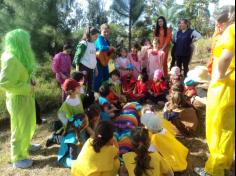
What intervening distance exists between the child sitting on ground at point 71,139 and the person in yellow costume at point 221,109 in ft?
4.46

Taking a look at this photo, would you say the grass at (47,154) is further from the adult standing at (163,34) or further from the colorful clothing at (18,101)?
the adult standing at (163,34)

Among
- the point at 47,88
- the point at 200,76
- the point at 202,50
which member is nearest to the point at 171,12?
the point at 202,50

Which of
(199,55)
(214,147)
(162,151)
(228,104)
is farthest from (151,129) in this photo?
(199,55)

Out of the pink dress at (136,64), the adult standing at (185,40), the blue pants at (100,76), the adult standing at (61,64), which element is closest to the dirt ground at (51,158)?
the adult standing at (61,64)

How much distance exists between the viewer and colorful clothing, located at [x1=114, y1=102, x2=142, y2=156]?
3.94 meters

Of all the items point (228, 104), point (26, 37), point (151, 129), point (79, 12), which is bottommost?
point (151, 129)

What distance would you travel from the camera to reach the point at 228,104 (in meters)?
2.95

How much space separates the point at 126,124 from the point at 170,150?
76 cm

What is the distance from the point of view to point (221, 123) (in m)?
3.06

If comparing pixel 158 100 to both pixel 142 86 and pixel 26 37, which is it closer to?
pixel 142 86

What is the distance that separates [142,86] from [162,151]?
2.67 meters

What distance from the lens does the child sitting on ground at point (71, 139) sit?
3799mm

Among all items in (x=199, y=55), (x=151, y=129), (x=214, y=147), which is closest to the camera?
(x=214, y=147)

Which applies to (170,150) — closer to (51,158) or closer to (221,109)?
(221,109)
